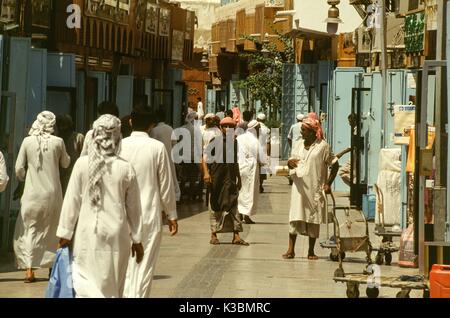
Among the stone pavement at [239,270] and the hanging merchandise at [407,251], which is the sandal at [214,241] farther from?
the hanging merchandise at [407,251]

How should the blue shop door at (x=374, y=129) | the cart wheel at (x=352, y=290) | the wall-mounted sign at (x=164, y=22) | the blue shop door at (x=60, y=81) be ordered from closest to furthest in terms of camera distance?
the cart wheel at (x=352, y=290), the blue shop door at (x=60, y=81), the blue shop door at (x=374, y=129), the wall-mounted sign at (x=164, y=22)

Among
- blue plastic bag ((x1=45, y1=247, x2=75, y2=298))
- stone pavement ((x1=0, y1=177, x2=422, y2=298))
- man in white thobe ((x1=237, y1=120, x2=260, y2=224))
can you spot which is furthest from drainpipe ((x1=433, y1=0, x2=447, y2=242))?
man in white thobe ((x1=237, y1=120, x2=260, y2=224))

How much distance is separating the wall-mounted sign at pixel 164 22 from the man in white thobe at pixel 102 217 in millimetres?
27921

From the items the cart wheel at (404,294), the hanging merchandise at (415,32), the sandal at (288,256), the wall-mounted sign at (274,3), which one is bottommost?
the sandal at (288,256)

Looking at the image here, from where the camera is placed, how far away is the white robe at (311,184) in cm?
1753

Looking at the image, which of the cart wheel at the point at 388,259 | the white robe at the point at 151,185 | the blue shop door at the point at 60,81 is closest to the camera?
the white robe at the point at 151,185

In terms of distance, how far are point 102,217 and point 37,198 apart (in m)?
5.22

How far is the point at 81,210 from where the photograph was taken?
10.1 meters

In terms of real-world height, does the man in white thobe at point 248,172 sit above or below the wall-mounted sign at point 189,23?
below

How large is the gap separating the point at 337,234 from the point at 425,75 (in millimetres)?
2627

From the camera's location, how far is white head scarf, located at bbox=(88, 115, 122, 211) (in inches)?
394

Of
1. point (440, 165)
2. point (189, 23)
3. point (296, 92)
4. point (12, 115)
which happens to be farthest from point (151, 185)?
point (296, 92)

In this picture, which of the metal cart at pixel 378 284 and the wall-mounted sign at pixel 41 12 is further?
the wall-mounted sign at pixel 41 12

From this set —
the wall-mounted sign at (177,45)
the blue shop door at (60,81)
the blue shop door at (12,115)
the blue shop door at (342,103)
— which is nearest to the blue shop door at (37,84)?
the blue shop door at (12,115)
